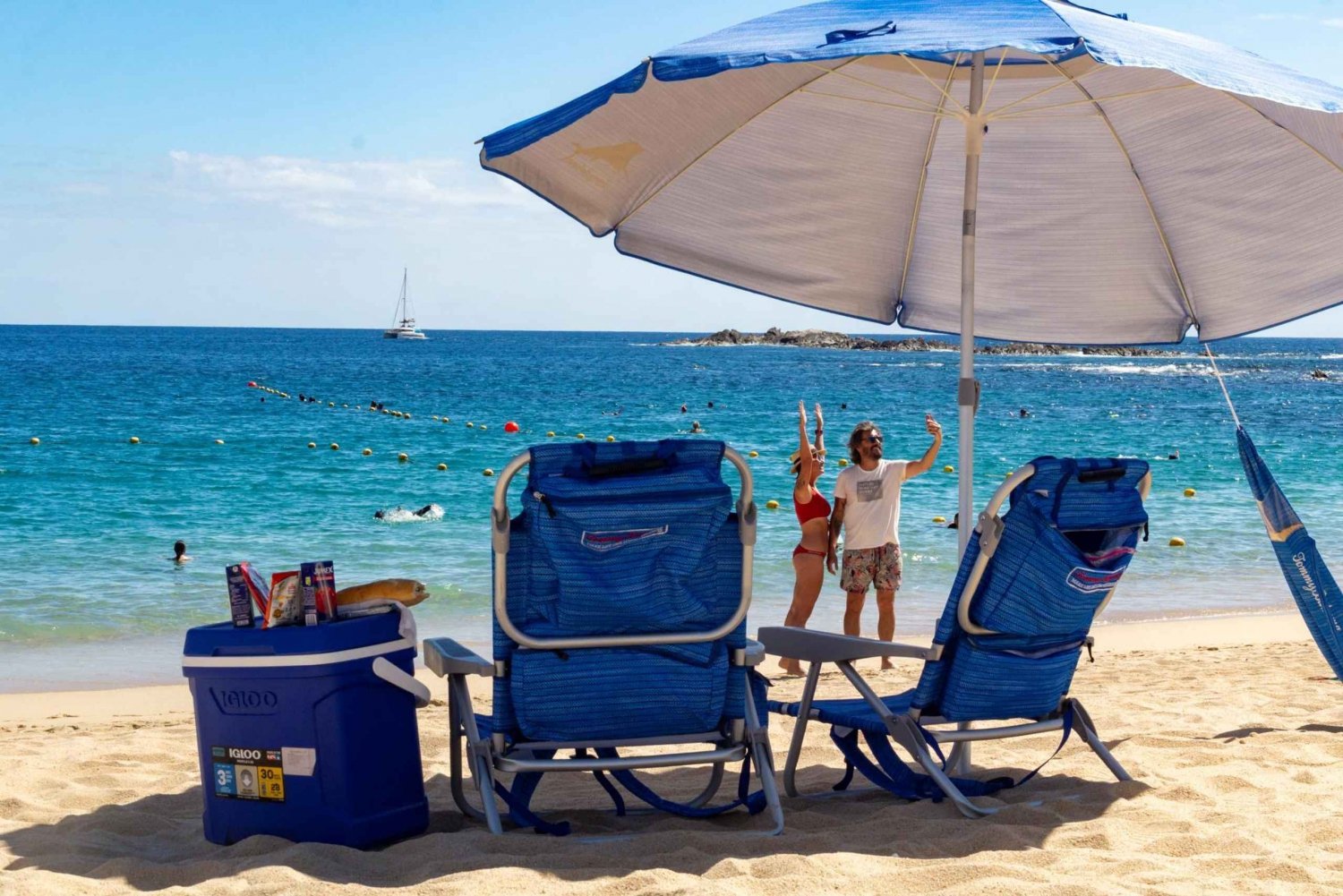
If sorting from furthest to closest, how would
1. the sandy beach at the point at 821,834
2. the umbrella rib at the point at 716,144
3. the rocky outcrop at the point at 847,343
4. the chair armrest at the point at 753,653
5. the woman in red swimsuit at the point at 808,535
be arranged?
the rocky outcrop at the point at 847,343 < the woman in red swimsuit at the point at 808,535 < the umbrella rib at the point at 716,144 < the chair armrest at the point at 753,653 < the sandy beach at the point at 821,834

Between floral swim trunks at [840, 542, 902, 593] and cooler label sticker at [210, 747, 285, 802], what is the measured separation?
373 centimetres

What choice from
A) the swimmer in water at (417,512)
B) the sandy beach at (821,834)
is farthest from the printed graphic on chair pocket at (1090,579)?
the swimmer in water at (417,512)

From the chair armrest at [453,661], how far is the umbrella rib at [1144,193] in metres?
2.78

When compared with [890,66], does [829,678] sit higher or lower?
lower

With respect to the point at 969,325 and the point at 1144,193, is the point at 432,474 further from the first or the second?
the point at 969,325

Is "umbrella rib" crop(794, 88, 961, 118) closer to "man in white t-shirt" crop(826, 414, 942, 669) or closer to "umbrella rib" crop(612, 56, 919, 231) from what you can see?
"umbrella rib" crop(612, 56, 919, 231)

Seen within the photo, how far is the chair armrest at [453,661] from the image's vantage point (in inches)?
131

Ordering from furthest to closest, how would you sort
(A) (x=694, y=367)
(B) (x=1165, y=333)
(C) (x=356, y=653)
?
(A) (x=694, y=367) → (B) (x=1165, y=333) → (C) (x=356, y=653)

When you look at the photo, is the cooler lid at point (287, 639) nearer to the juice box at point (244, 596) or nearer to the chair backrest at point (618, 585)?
the juice box at point (244, 596)

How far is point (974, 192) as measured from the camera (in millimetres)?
4102

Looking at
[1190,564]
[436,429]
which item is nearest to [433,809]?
[1190,564]

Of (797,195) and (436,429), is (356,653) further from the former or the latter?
(436,429)

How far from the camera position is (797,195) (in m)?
4.85

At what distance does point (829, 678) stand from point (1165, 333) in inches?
111
